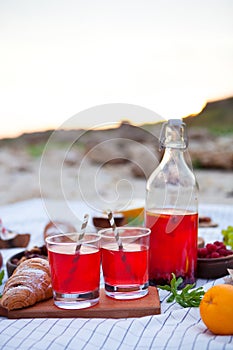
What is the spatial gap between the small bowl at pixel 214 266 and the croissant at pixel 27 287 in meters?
0.35

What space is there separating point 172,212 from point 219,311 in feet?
1.14

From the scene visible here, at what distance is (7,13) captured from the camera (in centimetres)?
390

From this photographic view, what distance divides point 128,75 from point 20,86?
0.82 m

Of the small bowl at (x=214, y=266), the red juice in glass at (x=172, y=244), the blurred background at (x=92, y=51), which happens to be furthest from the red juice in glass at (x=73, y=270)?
the blurred background at (x=92, y=51)

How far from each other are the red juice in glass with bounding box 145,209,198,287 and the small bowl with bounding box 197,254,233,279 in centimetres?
6

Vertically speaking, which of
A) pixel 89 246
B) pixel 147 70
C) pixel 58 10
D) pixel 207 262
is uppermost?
pixel 58 10

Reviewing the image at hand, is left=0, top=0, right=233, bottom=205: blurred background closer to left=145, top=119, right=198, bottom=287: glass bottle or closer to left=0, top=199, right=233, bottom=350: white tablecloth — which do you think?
left=145, top=119, right=198, bottom=287: glass bottle

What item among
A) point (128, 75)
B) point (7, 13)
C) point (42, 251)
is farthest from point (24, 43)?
point (42, 251)

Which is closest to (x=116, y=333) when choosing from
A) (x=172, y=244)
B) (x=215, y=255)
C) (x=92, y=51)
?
(x=172, y=244)

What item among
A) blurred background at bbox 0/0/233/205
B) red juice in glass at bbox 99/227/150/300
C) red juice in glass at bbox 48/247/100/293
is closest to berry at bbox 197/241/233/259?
red juice in glass at bbox 99/227/150/300

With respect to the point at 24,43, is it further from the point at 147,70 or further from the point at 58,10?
the point at 147,70

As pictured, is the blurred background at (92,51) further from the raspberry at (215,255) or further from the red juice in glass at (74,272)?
the red juice in glass at (74,272)

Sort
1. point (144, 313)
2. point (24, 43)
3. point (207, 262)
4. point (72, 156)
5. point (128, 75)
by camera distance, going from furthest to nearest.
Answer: point (72, 156) < point (24, 43) < point (128, 75) < point (207, 262) < point (144, 313)

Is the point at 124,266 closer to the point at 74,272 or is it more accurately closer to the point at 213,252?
the point at 74,272
